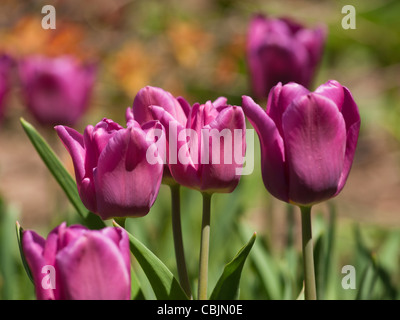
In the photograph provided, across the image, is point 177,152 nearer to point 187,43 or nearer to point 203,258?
point 203,258

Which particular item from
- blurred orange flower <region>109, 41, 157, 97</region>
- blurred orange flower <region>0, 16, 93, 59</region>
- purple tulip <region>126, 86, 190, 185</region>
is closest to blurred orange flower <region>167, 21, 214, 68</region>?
blurred orange flower <region>109, 41, 157, 97</region>

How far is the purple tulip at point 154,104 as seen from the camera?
1.96 ft

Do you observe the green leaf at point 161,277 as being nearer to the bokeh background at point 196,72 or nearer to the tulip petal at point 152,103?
the tulip petal at point 152,103

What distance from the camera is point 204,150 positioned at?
1.90 feet

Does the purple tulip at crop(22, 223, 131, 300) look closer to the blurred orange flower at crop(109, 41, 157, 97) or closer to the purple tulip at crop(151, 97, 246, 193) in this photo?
the purple tulip at crop(151, 97, 246, 193)

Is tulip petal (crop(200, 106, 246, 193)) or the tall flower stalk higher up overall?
tulip petal (crop(200, 106, 246, 193))

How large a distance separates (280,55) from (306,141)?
72 centimetres

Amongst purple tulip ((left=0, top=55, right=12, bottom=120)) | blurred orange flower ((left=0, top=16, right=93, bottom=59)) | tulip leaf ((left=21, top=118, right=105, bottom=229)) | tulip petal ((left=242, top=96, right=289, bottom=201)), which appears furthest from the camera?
blurred orange flower ((left=0, top=16, right=93, bottom=59))

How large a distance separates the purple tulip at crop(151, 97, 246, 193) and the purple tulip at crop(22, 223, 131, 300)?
0.11 meters

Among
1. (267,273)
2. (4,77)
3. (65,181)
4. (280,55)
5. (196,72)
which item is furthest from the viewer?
(196,72)

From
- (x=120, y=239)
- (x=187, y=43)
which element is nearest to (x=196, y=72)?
(x=187, y=43)

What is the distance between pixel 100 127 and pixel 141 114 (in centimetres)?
5

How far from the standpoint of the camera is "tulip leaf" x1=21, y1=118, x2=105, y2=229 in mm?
668
